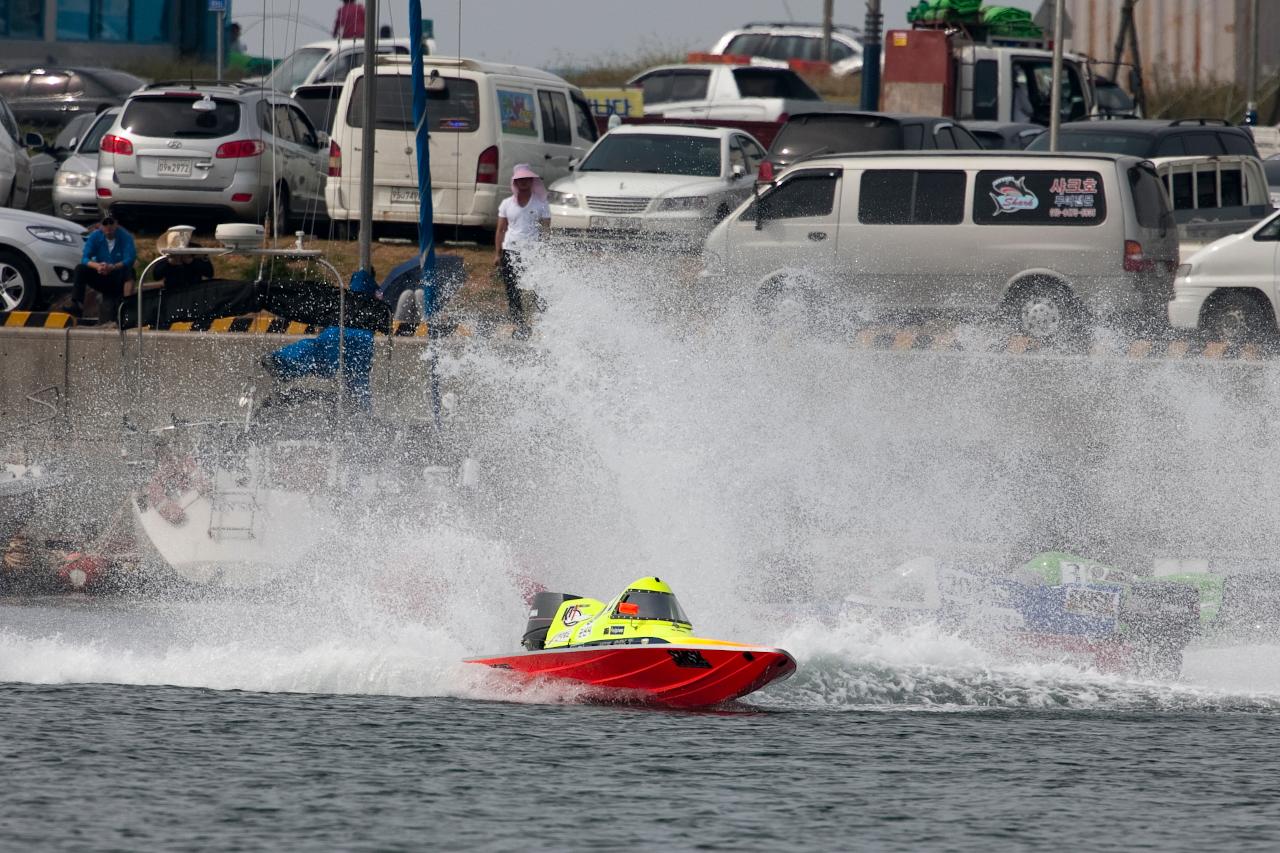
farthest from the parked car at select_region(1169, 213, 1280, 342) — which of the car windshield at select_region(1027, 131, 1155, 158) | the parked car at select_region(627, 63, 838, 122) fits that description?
the parked car at select_region(627, 63, 838, 122)

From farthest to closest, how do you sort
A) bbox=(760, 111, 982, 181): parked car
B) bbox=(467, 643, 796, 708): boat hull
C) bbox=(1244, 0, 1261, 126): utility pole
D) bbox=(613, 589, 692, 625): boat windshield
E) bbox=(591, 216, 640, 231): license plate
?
bbox=(1244, 0, 1261, 126): utility pole
bbox=(760, 111, 982, 181): parked car
bbox=(591, 216, 640, 231): license plate
bbox=(613, 589, 692, 625): boat windshield
bbox=(467, 643, 796, 708): boat hull

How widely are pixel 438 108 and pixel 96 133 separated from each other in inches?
192

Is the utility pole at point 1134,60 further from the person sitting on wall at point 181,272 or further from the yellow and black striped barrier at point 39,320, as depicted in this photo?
the yellow and black striped barrier at point 39,320

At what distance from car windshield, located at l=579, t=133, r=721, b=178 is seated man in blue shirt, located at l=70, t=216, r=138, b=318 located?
18.6ft

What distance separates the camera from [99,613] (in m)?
14.7

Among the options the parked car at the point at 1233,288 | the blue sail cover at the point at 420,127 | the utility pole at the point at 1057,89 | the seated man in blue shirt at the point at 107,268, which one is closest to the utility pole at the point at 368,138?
the blue sail cover at the point at 420,127

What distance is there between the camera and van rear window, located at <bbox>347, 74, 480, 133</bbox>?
2169cm

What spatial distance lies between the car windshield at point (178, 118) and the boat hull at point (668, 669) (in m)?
11.5

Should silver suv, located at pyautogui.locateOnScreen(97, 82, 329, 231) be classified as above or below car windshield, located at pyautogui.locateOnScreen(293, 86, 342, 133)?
below

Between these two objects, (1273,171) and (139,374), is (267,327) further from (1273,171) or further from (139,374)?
(1273,171)

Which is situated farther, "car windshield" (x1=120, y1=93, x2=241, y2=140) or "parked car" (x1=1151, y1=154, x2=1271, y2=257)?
"car windshield" (x1=120, y1=93, x2=241, y2=140)

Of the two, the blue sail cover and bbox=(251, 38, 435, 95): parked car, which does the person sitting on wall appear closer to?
the blue sail cover

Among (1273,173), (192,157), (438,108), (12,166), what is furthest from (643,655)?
(1273,173)

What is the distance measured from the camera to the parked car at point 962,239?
17188 millimetres
